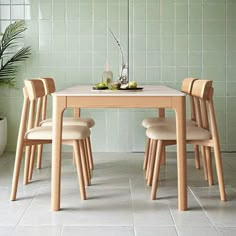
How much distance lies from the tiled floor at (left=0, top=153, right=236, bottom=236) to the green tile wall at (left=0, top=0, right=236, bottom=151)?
3.71ft

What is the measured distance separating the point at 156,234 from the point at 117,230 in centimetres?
22

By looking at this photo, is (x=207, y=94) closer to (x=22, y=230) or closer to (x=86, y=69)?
(x=22, y=230)

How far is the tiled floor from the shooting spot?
2.49 meters

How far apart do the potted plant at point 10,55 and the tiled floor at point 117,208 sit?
0.87 meters

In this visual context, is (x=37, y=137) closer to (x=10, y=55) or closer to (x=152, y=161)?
(x=152, y=161)

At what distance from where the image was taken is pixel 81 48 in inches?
193

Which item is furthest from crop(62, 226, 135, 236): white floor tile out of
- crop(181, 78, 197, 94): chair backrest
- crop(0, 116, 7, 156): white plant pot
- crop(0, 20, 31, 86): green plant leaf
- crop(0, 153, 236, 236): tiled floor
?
crop(0, 20, 31, 86): green plant leaf

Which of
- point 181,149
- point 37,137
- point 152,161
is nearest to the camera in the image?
point 181,149

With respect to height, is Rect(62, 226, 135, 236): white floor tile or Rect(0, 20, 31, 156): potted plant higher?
Rect(0, 20, 31, 156): potted plant

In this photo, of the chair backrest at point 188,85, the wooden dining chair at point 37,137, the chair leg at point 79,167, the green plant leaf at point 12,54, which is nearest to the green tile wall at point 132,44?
the green plant leaf at point 12,54

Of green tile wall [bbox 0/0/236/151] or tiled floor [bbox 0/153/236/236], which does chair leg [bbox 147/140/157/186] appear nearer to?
tiled floor [bbox 0/153/236/236]

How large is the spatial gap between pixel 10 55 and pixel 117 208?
262 centimetres

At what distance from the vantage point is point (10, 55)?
4.87m

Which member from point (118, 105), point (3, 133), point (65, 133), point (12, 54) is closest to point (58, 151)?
point (65, 133)
